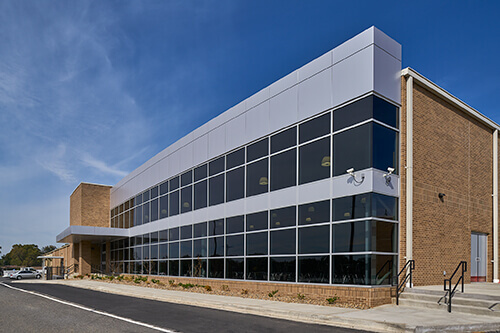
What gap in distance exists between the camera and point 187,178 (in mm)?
29250

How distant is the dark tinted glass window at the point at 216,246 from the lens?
24.1 metres

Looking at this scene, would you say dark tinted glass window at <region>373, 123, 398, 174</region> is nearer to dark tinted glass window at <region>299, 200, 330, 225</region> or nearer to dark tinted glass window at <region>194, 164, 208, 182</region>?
dark tinted glass window at <region>299, 200, 330, 225</region>

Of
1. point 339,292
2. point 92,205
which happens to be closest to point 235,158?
point 339,292

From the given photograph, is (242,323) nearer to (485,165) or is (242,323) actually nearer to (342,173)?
(342,173)

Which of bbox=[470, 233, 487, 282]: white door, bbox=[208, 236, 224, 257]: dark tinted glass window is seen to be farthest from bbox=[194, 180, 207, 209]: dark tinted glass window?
bbox=[470, 233, 487, 282]: white door

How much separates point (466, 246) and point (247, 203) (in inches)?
397

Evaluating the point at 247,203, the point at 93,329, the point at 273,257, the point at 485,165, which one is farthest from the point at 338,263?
the point at 485,165

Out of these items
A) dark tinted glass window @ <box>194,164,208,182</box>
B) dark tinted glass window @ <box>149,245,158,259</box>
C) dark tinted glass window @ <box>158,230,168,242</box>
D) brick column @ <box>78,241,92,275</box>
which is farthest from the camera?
brick column @ <box>78,241,92,275</box>

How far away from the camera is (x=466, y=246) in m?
19.7

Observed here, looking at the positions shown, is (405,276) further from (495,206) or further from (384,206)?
(495,206)

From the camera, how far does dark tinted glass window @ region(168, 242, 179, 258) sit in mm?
29438

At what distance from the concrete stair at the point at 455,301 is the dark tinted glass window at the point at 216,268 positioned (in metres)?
11.0

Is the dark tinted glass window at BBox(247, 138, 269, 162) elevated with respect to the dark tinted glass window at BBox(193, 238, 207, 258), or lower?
elevated

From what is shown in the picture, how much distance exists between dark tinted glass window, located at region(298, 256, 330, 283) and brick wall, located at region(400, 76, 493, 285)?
9.14 feet
